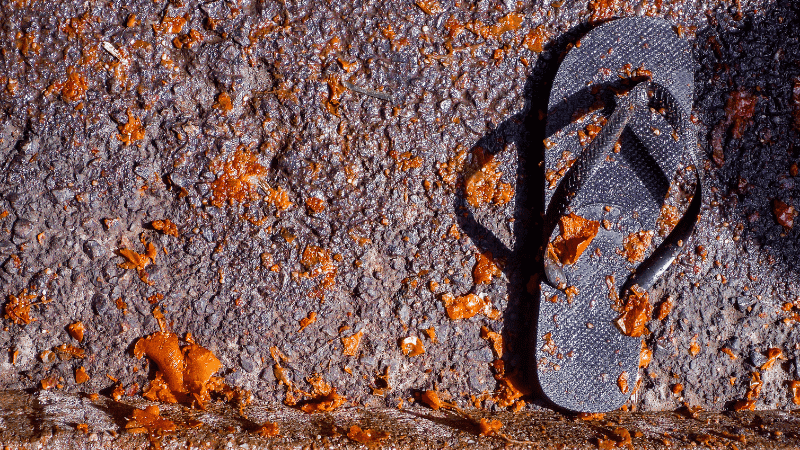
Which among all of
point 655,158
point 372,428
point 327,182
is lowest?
point 372,428

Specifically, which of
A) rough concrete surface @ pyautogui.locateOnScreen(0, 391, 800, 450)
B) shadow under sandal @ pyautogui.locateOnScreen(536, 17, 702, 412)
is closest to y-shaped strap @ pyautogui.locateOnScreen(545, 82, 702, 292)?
shadow under sandal @ pyautogui.locateOnScreen(536, 17, 702, 412)

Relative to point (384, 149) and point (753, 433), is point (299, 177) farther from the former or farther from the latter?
point (753, 433)

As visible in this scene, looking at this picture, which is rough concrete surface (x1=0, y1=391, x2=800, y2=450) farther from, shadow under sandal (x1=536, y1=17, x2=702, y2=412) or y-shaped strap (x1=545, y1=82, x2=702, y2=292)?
y-shaped strap (x1=545, y1=82, x2=702, y2=292)

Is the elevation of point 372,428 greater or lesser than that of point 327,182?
lesser

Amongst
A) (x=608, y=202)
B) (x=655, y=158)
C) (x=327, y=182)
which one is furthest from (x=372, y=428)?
(x=655, y=158)

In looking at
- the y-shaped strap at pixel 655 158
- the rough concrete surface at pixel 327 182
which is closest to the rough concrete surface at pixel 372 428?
the rough concrete surface at pixel 327 182

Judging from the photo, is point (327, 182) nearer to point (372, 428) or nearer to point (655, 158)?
point (372, 428)

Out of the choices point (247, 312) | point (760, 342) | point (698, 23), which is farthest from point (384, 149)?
point (760, 342)
